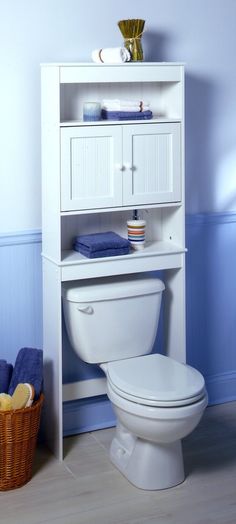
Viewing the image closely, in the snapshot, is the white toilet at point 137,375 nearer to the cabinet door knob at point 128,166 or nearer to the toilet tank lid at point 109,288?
the toilet tank lid at point 109,288

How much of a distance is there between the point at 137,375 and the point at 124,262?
1.43 ft

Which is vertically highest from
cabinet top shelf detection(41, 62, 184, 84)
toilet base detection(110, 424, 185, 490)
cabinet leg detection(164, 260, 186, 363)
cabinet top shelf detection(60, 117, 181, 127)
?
cabinet top shelf detection(41, 62, 184, 84)

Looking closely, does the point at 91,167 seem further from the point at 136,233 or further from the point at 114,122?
the point at 136,233

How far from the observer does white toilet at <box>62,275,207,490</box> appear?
282 cm

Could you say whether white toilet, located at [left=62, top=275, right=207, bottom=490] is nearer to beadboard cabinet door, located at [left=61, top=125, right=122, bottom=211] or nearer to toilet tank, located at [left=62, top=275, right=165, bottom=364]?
toilet tank, located at [left=62, top=275, right=165, bottom=364]

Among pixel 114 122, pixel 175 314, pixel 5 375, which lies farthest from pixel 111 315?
pixel 114 122

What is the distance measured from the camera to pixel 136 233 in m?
3.21

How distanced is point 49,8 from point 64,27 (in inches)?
3.5

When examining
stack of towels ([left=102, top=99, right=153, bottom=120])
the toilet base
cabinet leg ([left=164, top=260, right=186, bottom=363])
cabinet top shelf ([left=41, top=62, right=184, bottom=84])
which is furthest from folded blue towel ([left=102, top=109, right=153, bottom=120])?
the toilet base

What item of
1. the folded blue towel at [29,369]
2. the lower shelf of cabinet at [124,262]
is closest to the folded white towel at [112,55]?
the lower shelf of cabinet at [124,262]

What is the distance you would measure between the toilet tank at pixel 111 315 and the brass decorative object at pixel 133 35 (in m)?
0.85

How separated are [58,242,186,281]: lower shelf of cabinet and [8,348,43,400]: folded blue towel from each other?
32 cm

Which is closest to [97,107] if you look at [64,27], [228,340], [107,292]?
[64,27]

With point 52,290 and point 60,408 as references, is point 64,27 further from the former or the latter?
point 60,408
